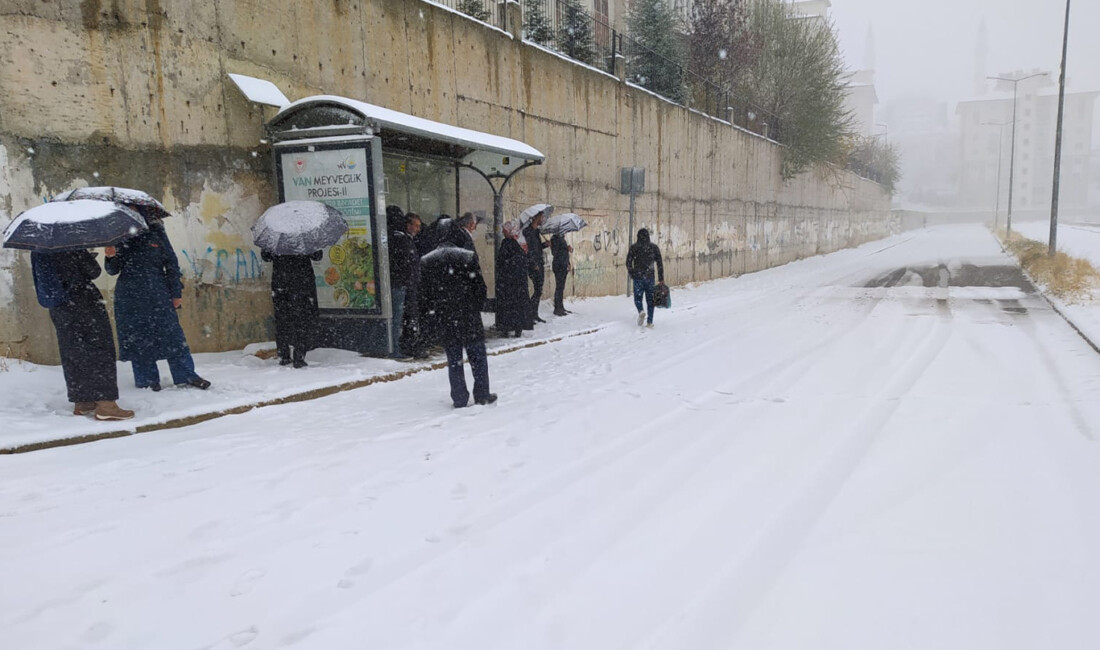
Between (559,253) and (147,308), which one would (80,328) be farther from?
(559,253)

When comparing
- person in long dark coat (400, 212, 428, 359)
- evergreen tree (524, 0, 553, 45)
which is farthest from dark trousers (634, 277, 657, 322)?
evergreen tree (524, 0, 553, 45)

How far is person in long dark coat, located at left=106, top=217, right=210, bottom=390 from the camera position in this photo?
6109 mm

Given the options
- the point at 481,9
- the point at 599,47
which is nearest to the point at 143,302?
the point at 481,9

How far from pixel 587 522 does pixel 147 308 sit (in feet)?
15.4

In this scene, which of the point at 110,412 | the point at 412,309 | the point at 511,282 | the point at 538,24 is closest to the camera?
the point at 110,412

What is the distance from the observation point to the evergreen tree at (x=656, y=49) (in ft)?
67.3

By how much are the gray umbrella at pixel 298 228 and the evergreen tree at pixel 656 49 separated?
13.9 meters

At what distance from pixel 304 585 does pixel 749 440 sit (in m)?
3.34

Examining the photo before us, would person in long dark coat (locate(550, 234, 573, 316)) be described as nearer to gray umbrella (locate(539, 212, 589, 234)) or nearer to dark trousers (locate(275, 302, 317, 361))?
gray umbrella (locate(539, 212, 589, 234))

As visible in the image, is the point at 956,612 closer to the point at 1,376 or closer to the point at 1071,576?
the point at 1071,576

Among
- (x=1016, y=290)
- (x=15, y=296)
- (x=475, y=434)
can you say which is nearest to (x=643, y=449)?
(x=475, y=434)

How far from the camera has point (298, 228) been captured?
7.07m

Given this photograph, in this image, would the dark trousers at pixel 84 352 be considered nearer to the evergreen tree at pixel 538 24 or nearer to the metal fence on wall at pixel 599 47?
the metal fence on wall at pixel 599 47

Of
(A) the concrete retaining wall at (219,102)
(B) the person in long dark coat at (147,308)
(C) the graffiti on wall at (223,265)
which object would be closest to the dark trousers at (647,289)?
(A) the concrete retaining wall at (219,102)
